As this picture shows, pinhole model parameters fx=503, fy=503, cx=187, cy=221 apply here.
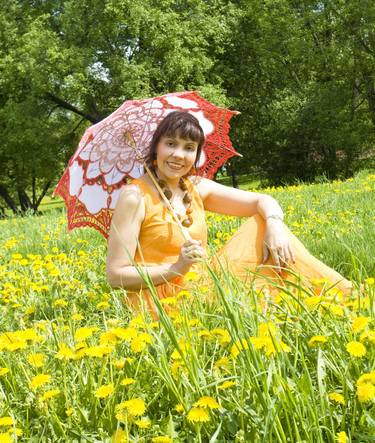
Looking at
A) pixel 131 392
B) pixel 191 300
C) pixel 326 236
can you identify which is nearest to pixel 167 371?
pixel 131 392

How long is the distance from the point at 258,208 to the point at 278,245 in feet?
1.40

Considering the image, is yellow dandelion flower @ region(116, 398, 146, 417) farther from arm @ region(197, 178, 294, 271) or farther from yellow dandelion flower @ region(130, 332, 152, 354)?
arm @ region(197, 178, 294, 271)

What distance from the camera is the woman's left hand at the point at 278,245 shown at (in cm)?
272

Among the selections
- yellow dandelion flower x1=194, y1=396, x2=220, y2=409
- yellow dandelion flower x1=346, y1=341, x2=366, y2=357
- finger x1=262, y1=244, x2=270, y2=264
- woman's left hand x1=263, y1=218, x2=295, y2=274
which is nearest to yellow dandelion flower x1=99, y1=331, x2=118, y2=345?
yellow dandelion flower x1=194, y1=396, x2=220, y2=409

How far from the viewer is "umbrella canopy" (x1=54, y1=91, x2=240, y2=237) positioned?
3.47 metres

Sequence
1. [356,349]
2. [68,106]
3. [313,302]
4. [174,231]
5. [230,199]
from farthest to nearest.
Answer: [68,106]
[230,199]
[174,231]
[313,302]
[356,349]

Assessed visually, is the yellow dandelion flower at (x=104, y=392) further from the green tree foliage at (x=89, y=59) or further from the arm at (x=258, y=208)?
the green tree foliage at (x=89, y=59)

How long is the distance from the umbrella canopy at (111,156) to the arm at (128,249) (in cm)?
54

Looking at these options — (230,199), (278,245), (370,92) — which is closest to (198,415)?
(278,245)

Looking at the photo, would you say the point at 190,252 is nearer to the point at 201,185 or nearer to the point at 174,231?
the point at 174,231

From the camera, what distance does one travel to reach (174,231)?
2939mm

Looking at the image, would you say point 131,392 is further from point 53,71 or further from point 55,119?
point 55,119

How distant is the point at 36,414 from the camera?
5.45 feet

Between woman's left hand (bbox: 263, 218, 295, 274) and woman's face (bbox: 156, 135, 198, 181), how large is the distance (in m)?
0.64
